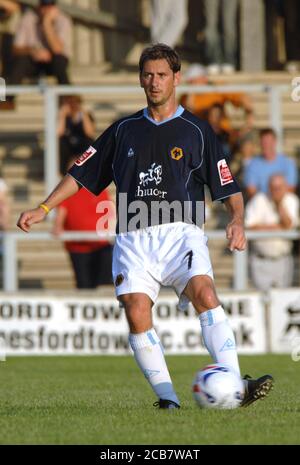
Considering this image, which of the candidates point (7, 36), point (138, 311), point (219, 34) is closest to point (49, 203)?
point (138, 311)

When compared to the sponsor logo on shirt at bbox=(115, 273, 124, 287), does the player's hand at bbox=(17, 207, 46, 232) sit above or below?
above

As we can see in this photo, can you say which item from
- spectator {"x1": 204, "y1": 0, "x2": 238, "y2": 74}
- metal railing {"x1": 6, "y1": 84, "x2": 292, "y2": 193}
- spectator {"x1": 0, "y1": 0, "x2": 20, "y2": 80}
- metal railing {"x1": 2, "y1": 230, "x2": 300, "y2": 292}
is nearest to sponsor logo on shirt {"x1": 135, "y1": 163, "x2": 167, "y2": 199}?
metal railing {"x1": 2, "y1": 230, "x2": 300, "y2": 292}

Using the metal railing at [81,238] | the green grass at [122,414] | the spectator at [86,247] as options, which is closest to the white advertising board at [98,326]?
the metal railing at [81,238]

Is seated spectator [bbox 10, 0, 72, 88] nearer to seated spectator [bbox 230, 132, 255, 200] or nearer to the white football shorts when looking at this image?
seated spectator [bbox 230, 132, 255, 200]

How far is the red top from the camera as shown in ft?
53.2

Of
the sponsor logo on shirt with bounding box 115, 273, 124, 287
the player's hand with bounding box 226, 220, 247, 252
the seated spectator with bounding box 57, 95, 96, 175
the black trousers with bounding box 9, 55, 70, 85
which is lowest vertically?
the sponsor logo on shirt with bounding box 115, 273, 124, 287

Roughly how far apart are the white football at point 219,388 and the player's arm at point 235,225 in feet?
2.49

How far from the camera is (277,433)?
287 inches

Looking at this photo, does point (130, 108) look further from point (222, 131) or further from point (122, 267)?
point (122, 267)

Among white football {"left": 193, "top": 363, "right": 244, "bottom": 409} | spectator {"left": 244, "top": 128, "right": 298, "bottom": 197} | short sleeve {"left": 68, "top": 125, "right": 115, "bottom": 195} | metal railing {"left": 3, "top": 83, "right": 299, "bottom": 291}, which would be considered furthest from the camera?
spectator {"left": 244, "top": 128, "right": 298, "bottom": 197}

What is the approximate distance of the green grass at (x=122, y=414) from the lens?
7152 millimetres

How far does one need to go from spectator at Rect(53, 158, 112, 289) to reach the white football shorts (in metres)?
7.67

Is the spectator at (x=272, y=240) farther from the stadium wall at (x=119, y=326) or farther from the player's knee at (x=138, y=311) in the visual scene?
the player's knee at (x=138, y=311)

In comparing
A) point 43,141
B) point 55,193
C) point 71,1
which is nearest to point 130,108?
point 43,141
